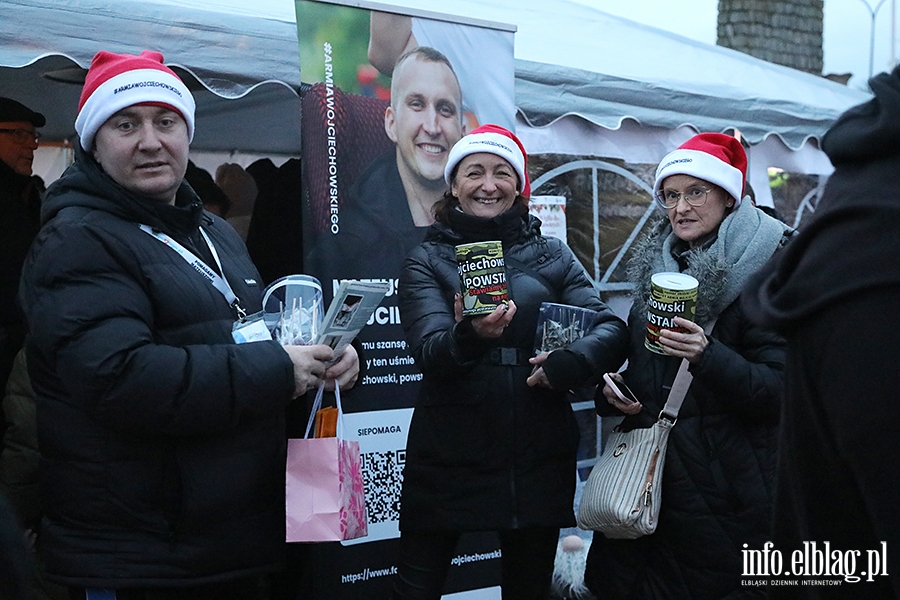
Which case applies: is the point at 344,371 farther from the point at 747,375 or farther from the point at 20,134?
the point at 20,134

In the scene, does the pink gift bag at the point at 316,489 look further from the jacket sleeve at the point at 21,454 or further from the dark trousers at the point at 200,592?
the jacket sleeve at the point at 21,454

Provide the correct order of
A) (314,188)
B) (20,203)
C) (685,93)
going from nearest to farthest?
1. (314,188)
2. (20,203)
3. (685,93)

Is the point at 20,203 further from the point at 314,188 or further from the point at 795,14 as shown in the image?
the point at 795,14

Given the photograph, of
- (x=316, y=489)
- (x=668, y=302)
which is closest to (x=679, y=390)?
(x=668, y=302)

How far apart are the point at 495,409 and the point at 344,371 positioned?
588mm

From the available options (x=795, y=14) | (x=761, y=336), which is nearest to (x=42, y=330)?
(x=761, y=336)

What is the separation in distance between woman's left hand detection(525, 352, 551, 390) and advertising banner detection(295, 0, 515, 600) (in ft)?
3.22

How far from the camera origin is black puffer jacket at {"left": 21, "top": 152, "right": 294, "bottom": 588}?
6.56ft

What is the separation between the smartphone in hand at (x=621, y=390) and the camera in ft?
8.82

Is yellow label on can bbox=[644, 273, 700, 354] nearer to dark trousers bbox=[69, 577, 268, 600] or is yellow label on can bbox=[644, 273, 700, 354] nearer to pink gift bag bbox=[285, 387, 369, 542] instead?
pink gift bag bbox=[285, 387, 369, 542]

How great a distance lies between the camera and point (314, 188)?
341cm

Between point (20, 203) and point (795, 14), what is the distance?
10643 millimetres

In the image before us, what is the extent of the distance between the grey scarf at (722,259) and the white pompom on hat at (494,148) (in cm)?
52

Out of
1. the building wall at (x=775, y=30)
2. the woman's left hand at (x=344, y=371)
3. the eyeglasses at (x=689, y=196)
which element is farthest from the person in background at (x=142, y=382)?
the building wall at (x=775, y=30)
